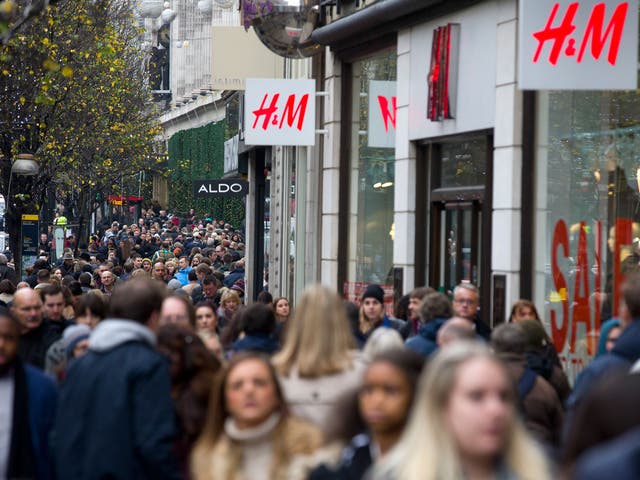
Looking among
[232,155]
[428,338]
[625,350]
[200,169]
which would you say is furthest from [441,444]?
[200,169]

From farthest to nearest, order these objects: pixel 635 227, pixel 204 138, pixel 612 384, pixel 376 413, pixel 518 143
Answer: pixel 204 138 → pixel 518 143 → pixel 635 227 → pixel 376 413 → pixel 612 384

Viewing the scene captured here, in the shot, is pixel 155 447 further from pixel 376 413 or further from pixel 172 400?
A: pixel 376 413

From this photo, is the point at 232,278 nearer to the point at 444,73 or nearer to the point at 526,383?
the point at 444,73

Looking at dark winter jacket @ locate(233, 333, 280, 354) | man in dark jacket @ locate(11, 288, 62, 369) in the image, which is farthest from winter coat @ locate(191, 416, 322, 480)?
man in dark jacket @ locate(11, 288, 62, 369)

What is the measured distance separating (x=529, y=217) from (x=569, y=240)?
0.50 meters

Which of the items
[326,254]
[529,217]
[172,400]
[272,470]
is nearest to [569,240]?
[529,217]

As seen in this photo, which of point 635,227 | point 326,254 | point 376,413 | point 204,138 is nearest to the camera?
point 376,413

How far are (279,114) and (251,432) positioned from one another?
46.0 ft

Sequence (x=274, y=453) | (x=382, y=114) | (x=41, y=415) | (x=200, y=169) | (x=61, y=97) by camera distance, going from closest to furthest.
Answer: (x=274, y=453) < (x=41, y=415) < (x=382, y=114) < (x=61, y=97) < (x=200, y=169)

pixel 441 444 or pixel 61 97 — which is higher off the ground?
pixel 61 97

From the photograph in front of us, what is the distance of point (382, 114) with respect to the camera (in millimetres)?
19016

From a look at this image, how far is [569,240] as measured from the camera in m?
14.2

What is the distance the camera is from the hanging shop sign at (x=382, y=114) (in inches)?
739

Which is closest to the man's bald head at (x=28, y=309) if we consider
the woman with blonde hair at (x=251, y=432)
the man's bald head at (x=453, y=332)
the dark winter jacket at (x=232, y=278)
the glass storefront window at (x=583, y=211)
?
the man's bald head at (x=453, y=332)
